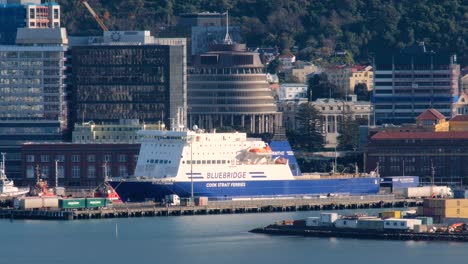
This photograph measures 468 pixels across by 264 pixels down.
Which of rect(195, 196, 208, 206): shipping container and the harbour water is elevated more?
rect(195, 196, 208, 206): shipping container

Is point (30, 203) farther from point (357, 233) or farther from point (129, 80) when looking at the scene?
point (129, 80)

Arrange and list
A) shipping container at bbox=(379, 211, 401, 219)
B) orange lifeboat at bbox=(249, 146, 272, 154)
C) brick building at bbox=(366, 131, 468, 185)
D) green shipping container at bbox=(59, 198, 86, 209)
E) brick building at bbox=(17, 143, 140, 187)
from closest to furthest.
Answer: shipping container at bbox=(379, 211, 401, 219), green shipping container at bbox=(59, 198, 86, 209), orange lifeboat at bbox=(249, 146, 272, 154), brick building at bbox=(17, 143, 140, 187), brick building at bbox=(366, 131, 468, 185)

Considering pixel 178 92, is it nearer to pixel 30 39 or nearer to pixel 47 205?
pixel 30 39

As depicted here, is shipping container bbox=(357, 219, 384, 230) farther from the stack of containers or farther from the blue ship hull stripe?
the blue ship hull stripe

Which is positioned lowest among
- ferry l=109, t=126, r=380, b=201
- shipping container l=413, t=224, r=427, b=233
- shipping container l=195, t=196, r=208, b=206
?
shipping container l=413, t=224, r=427, b=233

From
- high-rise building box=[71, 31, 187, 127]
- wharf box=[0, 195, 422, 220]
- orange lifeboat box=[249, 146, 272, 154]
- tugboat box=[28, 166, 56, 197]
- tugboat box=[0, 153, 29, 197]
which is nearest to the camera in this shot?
wharf box=[0, 195, 422, 220]

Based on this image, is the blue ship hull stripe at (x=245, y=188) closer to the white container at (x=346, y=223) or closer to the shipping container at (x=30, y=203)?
the shipping container at (x=30, y=203)

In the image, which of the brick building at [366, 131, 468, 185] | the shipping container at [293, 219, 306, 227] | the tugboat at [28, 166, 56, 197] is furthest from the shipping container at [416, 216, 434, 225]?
the brick building at [366, 131, 468, 185]
